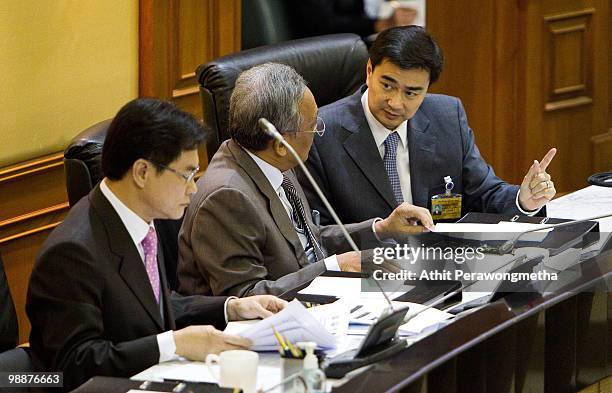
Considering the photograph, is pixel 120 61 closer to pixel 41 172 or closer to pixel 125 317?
pixel 41 172

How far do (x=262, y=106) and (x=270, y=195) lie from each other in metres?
0.24

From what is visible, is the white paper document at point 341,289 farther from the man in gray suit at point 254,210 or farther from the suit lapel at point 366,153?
the suit lapel at point 366,153

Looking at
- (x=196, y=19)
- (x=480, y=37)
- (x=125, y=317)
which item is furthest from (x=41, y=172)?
(x=480, y=37)

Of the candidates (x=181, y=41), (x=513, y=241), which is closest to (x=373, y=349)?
(x=513, y=241)

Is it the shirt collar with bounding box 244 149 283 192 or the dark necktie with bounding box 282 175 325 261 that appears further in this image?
the dark necktie with bounding box 282 175 325 261

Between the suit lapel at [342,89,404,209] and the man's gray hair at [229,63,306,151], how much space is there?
0.67 m

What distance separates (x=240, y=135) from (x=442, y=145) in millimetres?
1021

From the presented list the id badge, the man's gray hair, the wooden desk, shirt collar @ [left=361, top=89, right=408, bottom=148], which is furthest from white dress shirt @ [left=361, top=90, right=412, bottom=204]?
the wooden desk

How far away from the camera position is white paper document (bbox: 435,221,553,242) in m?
3.08

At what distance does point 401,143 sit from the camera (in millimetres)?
3811

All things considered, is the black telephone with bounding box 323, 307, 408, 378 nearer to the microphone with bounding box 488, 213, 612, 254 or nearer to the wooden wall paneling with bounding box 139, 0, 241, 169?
the microphone with bounding box 488, 213, 612, 254

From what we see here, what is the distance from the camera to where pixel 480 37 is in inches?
229

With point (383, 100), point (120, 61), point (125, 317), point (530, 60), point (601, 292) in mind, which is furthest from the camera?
point (530, 60)

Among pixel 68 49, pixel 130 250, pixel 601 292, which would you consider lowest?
pixel 601 292
